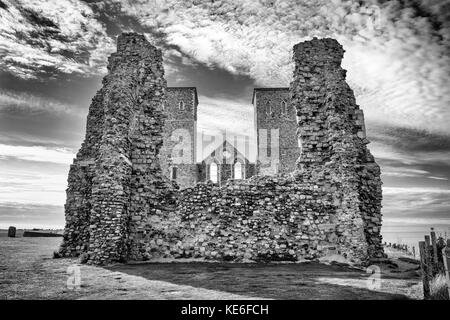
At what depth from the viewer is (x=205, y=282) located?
19.8ft

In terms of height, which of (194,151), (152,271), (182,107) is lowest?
(152,271)

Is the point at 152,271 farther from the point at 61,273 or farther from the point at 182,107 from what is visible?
the point at 182,107

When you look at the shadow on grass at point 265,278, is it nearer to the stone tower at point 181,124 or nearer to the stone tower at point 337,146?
the stone tower at point 337,146

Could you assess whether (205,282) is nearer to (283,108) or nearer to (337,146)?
(337,146)

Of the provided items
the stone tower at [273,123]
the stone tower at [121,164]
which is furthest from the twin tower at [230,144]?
the stone tower at [121,164]

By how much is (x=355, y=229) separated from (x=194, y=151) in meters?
29.6

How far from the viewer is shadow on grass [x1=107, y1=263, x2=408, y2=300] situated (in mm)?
5051

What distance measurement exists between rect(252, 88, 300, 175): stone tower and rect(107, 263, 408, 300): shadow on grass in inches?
1093

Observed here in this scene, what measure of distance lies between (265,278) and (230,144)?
29.8m

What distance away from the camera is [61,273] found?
7051mm

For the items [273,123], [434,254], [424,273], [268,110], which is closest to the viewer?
[424,273]

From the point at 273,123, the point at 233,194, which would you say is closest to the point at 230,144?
the point at 273,123

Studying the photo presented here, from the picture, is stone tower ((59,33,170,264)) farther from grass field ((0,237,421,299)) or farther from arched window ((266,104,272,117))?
arched window ((266,104,272,117))
